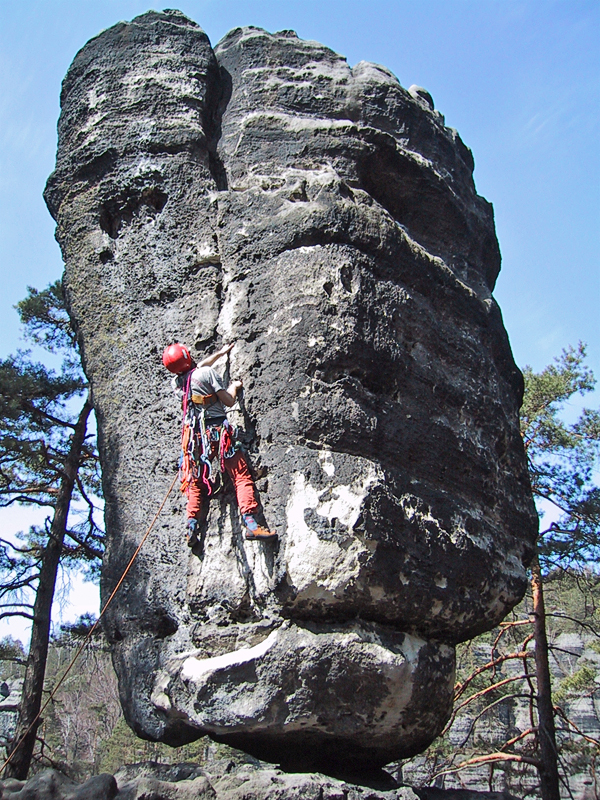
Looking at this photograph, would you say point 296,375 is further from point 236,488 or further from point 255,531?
point 255,531

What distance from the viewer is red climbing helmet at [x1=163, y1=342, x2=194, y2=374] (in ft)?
13.7

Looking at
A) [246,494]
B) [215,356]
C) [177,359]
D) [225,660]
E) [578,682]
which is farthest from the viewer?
[578,682]

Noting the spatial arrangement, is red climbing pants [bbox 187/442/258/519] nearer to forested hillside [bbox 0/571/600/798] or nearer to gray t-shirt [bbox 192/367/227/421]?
gray t-shirt [bbox 192/367/227/421]

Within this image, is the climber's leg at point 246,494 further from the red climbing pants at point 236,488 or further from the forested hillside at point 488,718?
the forested hillside at point 488,718

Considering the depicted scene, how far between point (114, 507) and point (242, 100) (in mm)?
3148

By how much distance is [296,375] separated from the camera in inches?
158

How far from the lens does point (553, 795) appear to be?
770 centimetres

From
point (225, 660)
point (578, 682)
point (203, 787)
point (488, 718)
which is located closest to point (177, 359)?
point (225, 660)

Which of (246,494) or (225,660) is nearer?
(225,660)

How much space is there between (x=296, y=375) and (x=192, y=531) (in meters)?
1.05

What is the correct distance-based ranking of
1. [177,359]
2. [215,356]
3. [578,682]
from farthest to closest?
[578,682] → [215,356] → [177,359]

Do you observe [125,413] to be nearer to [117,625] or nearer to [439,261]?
[117,625]

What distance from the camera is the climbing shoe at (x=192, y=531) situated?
3.97 m

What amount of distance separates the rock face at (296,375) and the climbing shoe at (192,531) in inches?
6.0
